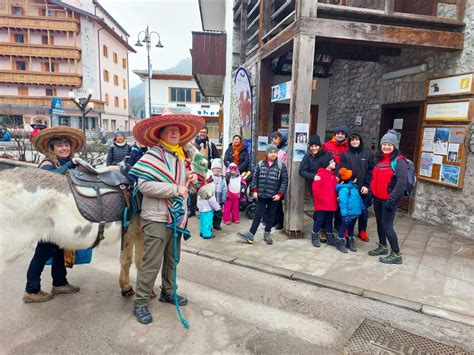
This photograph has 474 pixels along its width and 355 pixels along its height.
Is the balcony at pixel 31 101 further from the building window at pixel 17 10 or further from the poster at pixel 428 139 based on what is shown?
the poster at pixel 428 139

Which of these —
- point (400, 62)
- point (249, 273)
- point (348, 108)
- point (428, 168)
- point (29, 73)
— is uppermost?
point (29, 73)

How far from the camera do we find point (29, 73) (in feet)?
115

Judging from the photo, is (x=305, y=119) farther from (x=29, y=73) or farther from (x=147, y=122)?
(x=29, y=73)

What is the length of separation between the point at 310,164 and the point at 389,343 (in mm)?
2840

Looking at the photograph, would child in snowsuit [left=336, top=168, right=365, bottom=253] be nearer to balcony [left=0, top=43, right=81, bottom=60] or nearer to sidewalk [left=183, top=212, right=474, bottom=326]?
sidewalk [left=183, top=212, right=474, bottom=326]

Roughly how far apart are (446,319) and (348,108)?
22.0 ft

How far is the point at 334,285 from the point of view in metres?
3.84

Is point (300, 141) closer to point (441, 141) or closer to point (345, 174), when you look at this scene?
point (345, 174)

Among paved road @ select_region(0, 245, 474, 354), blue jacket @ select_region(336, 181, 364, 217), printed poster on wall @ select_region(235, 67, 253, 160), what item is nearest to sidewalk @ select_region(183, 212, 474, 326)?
paved road @ select_region(0, 245, 474, 354)

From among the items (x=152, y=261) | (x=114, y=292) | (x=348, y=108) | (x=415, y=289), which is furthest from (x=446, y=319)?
(x=348, y=108)

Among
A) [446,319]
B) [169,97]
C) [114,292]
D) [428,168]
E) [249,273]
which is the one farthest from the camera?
[169,97]

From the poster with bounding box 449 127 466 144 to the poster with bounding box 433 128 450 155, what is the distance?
0.09 meters

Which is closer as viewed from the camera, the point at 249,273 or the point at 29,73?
the point at 249,273

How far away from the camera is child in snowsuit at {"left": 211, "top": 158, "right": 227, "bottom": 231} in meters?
5.87
